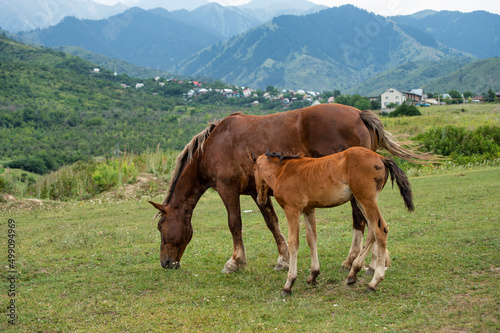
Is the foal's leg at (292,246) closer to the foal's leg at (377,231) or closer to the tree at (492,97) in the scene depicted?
the foal's leg at (377,231)

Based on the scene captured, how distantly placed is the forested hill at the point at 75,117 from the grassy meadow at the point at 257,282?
3404 cm

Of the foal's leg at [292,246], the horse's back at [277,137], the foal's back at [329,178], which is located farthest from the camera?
the horse's back at [277,137]

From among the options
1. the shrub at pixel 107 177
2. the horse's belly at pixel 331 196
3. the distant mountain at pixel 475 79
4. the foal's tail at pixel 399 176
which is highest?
the distant mountain at pixel 475 79

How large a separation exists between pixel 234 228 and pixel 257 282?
3.81 feet

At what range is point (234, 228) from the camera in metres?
7.65

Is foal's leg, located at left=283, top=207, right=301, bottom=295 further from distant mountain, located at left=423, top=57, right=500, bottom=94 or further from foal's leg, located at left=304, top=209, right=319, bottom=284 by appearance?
distant mountain, located at left=423, top=57, right=500, bottom=94

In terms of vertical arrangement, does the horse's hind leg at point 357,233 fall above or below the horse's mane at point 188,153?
below

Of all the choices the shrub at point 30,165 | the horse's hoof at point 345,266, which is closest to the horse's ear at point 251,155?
the horse's hoof at point 345,266

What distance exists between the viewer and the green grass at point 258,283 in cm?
498

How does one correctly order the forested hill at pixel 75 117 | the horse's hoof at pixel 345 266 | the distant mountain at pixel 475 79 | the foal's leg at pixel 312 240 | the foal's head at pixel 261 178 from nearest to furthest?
the foal's leg at pixel 312 240 → the foal's head at pixel 261 178 → the horse's hoof at pixel 345 266 → the forested hill at pixel 75 117 → the distant mountain at pixel 475 79

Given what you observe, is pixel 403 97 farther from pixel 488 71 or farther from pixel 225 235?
pixel 225 235

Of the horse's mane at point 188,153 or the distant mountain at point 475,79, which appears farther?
the distant mountain at point 475,79

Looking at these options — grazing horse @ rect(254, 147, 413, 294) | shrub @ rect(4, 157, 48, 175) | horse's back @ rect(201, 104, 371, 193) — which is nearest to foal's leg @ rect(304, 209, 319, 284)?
grazing horse @ rect(254, 147, 413, 294)

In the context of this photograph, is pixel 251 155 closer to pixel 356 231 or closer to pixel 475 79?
pixel 356 231
